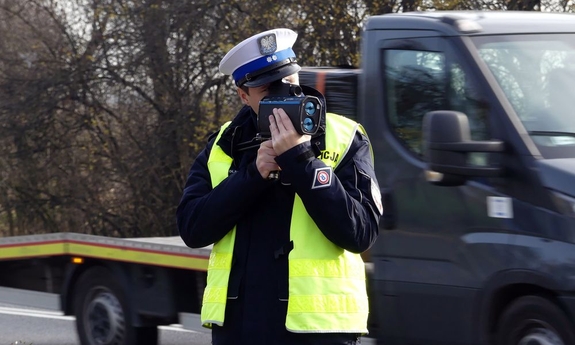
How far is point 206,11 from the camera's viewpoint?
57.3 ft

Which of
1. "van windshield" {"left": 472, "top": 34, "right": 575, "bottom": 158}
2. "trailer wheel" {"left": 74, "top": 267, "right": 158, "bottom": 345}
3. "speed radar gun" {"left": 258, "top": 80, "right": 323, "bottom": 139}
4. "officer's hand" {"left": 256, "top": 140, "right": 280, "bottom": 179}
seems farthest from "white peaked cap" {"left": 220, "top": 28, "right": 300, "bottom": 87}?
"trailer wheel" {"left": 74, "top": 267, "right": 158, "bottom": 345}

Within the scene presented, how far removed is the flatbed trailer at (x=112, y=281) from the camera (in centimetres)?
702

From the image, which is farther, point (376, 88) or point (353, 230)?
point (376, 88)

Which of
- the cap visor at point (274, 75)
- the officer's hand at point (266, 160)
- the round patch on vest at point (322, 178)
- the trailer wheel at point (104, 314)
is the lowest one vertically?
the trailer wheel at point (104, 314)

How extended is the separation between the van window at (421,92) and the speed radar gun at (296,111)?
2425 mm

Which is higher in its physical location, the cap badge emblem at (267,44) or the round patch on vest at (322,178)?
the cap badge emblem at (267,44)

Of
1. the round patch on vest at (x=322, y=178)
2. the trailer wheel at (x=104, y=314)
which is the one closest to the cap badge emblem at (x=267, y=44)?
the round patch on vest at (x=322, y=178)

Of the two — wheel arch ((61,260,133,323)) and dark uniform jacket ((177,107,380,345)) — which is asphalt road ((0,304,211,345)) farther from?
dark uniform jacket ((177,107,380,345))

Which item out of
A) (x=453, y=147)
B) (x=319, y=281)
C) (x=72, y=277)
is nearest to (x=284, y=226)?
(x=319, y=281)

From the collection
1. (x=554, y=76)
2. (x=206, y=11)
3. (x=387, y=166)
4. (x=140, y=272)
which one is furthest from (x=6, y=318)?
(x=206, y=11)

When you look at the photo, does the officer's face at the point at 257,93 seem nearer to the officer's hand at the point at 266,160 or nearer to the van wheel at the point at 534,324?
the officer's hand at the point at 266,160

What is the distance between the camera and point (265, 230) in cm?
300

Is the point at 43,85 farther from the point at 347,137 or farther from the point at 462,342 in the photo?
the point at 347,137

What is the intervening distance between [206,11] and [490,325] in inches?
512
